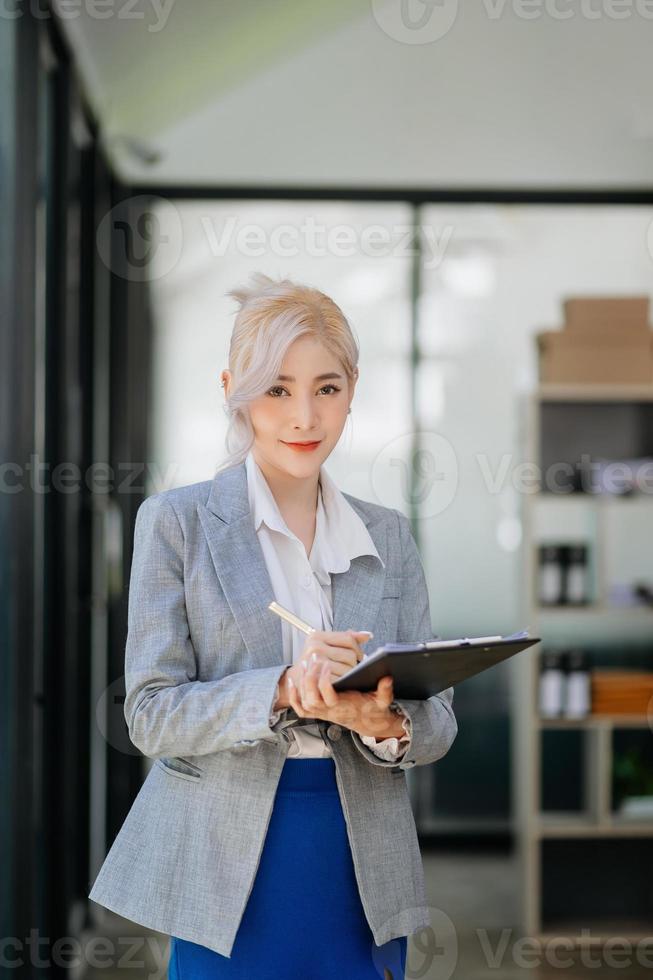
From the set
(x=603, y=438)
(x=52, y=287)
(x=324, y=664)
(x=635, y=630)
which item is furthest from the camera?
(x=635, y=630)

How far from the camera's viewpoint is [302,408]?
55.2 inches

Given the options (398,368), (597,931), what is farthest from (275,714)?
(398,368)

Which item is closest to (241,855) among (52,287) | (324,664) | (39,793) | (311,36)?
(324,664)

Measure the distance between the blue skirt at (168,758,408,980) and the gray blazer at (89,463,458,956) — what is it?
0.02m

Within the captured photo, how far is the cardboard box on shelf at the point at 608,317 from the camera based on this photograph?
4.04 metres

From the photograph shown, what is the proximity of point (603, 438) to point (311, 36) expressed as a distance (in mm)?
1820

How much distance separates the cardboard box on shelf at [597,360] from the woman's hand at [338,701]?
2916mm

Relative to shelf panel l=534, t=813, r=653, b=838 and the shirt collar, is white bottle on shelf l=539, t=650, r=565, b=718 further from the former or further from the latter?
the shirt collar

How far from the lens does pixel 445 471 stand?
475 centimetres

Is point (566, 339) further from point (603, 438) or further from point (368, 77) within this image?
point (368, 77)

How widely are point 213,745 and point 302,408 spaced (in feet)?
1.36

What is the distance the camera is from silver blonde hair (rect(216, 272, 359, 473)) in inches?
54.3

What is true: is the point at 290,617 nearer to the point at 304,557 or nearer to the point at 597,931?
the point at 304,557

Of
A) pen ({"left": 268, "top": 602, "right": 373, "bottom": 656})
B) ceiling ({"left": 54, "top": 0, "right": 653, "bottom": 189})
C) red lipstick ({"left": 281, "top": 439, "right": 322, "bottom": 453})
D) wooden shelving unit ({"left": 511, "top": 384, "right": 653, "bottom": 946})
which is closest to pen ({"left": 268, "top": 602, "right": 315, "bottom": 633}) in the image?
pen ({"left": 268, "top": 602, "right": 373, "bottom": 656})
